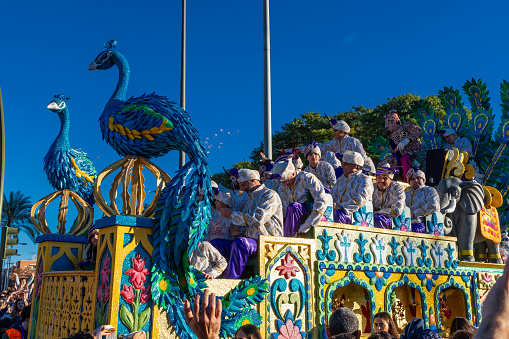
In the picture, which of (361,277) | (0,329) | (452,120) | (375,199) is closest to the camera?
(0,329)

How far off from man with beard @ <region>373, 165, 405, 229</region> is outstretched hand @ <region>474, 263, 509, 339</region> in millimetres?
6744

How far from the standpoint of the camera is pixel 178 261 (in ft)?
17.9

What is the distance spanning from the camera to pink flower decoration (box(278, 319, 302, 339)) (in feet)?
20.5

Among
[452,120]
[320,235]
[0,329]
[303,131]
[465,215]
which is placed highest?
[303,131]

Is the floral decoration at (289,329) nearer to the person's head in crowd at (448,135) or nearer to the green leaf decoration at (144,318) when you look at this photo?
the green leaf decoration at (144,318)

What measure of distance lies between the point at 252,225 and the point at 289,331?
1.41 meters

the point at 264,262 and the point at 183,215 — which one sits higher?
the point at 183,215

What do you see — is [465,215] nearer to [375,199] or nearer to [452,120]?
[375,199]

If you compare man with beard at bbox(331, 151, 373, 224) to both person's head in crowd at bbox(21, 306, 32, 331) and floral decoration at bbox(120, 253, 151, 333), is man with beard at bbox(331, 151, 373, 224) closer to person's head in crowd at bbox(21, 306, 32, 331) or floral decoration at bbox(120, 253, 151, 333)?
floral decoration at bbox(120, 253, 151, 333)

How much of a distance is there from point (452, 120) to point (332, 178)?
6663mm

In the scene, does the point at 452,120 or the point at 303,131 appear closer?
the point at 452,120

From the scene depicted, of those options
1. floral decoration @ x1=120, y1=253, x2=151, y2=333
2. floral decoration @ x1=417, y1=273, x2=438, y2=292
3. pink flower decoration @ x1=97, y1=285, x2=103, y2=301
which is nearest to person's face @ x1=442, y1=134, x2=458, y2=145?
floral decoration @ x1=417, y1=273, x2=438, y2=292

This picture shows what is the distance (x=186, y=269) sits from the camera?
5.49 m

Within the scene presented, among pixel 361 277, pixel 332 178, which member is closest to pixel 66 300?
pixel 361 277
